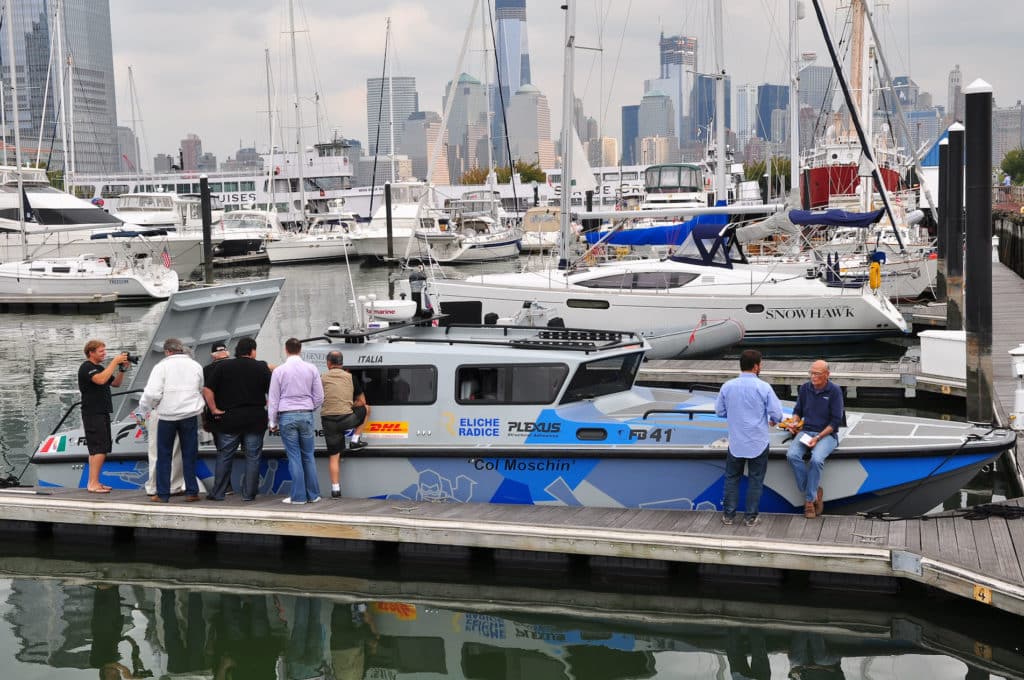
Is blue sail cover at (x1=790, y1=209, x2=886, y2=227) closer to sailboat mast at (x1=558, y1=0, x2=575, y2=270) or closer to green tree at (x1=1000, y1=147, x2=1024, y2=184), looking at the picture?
sailboat mast at (x1=558, y1=0, x2=575, y2=270)

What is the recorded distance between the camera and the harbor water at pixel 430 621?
8914 millimetres

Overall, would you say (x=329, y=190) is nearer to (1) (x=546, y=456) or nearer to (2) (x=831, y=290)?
(2) (x=831, y=290)

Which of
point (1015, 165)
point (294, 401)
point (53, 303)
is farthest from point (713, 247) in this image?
point (1015, 165)

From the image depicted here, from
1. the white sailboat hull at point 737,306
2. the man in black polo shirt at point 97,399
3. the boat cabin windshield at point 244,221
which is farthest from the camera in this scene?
the boat cabin windshield at point 244,221

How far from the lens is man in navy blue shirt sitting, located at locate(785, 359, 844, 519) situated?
31.6 ft

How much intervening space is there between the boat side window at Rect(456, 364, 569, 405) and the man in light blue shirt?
1.75 meters

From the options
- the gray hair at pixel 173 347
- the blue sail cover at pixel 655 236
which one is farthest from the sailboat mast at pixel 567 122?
the gray hair at pixel 173 347

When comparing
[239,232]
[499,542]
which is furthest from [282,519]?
[239,232]

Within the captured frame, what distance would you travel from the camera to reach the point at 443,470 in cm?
1081

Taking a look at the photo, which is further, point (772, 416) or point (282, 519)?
point (282, 519)

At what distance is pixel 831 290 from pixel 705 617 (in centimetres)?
1662

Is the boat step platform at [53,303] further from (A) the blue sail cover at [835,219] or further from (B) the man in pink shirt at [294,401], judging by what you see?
(B) the man in pink shirt at [294,401]

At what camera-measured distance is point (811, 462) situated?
9742 millimetres

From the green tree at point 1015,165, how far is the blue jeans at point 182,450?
110370 mm
